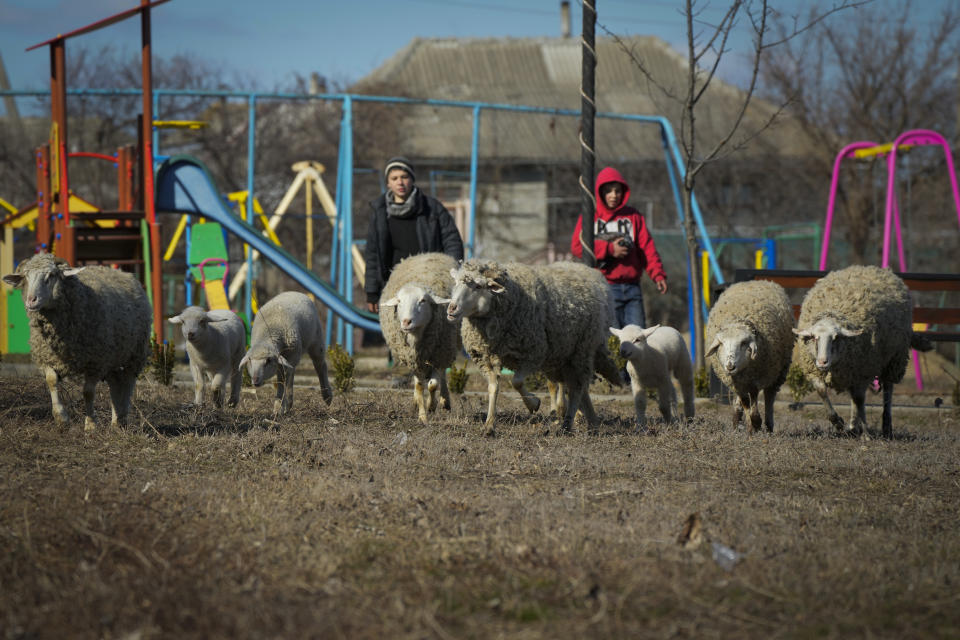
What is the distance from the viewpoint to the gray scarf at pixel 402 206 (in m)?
9.28

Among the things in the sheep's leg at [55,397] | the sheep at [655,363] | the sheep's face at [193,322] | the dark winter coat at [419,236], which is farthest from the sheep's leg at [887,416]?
the sheep's leg at [55,397]

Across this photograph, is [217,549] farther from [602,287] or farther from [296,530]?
[602,287]

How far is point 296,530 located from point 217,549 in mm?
411

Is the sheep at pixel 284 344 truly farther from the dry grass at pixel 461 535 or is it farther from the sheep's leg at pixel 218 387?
the dry grass at pixel 461 535

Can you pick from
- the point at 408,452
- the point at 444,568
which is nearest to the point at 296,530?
the point at 444,568

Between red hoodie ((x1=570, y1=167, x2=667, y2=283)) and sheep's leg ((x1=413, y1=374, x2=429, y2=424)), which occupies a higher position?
red hoodie ((x1=570, y1=167, x2=667, y2=283))

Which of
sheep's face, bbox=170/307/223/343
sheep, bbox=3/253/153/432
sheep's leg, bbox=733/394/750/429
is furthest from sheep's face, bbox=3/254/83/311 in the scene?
sheep's leg, bbox=733/394/750/429

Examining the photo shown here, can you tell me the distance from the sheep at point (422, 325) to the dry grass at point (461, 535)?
44.7 inches

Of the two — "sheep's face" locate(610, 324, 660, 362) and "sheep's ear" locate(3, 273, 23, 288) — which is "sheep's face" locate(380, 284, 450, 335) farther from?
"sheep's ear" locate(3, 273, 23, 288)

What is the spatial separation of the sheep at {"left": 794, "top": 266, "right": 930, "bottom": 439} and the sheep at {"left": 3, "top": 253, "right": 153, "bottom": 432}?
5.21 meters

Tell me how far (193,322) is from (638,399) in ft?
12.5

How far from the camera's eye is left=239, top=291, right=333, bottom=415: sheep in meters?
8.42

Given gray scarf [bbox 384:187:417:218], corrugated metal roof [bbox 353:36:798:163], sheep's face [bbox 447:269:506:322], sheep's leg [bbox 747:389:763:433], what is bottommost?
sheep's leg [bbox 747:389:763:433]

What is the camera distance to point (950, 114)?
25500 mm
